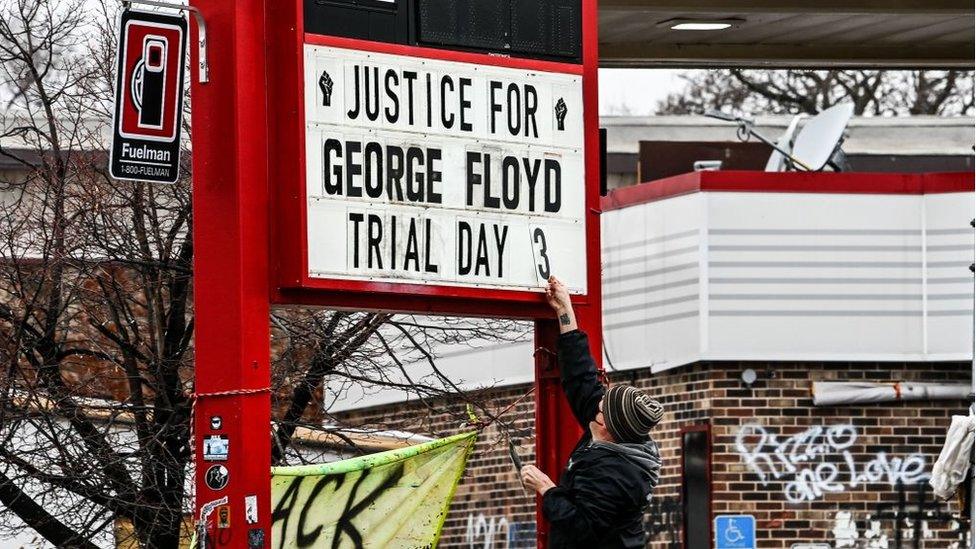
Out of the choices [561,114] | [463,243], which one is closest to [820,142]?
[561,114]

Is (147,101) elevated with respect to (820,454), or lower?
elevated

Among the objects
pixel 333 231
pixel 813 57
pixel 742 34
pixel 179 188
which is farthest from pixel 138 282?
pixel 813 57

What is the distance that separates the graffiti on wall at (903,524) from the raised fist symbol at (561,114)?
902 centimetres

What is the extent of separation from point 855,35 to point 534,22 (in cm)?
830

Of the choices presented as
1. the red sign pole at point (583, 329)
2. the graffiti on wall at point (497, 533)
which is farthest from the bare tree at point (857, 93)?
the red sign pole at point (583, 329)

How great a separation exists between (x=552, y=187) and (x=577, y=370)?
1019 millimetres

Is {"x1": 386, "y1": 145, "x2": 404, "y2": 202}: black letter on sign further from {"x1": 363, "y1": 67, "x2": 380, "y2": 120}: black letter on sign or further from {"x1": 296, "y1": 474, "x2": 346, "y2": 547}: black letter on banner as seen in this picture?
{"x1": 296, "y1": 474, "x2": 346, "y2": 547}: black letter on banner

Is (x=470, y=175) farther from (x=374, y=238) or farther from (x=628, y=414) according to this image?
(x=628, y=414)

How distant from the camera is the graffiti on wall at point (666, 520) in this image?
17.6 metres

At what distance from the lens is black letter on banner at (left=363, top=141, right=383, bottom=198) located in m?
8.52

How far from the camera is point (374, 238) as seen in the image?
852 cm

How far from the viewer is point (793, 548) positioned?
17031mm

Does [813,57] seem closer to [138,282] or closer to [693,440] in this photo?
[693,440]

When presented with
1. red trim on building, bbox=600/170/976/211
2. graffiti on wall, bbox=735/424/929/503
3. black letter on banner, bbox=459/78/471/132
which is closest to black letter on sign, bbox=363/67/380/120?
black letter on banner, bbox=459/78/471/132
